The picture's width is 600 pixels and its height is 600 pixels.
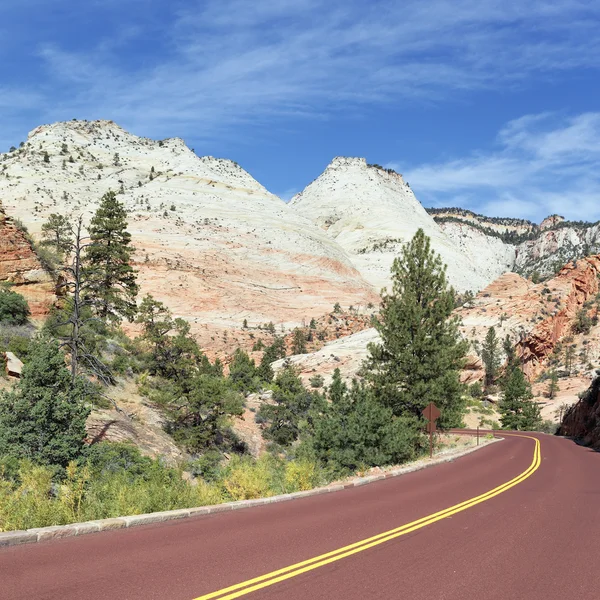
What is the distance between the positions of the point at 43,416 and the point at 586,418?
3614 centimetres

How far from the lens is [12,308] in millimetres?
24031

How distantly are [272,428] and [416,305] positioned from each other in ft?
43.0

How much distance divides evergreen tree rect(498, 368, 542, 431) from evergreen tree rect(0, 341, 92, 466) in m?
43.1

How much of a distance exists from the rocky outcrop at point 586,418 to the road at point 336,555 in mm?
25983

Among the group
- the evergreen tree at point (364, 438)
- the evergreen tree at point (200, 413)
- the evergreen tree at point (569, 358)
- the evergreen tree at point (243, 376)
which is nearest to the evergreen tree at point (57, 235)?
the evergreen tree at point (200, 413)

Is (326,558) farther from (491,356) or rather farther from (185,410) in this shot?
(491,356)

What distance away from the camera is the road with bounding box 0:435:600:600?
5.13 m

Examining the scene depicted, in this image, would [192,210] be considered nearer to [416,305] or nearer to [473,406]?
[473,406]

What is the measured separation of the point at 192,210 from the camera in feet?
319

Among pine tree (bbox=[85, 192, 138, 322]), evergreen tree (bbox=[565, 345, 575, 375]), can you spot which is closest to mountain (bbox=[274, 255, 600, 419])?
evergreen tree (bbox=[565, 345, 575, 375])

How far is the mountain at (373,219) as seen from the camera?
4665 inches

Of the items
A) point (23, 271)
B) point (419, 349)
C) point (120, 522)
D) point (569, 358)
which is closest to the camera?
point (120, 522)

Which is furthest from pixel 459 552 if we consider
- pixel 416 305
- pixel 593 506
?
pixel 416 305

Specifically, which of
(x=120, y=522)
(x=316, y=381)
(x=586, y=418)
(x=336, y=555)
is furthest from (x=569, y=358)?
(x=120, y=522)
